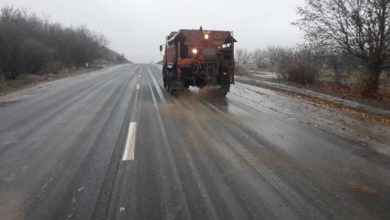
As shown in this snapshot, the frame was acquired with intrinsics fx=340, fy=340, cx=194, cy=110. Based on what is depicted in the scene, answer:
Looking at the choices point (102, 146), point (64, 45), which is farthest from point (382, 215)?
point (64, 45)

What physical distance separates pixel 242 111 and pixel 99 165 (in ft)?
22.3

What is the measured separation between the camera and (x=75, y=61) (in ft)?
190

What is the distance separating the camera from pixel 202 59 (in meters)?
16.0

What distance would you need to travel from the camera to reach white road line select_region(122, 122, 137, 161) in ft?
20.2

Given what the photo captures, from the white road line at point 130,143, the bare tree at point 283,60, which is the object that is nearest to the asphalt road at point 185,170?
the white road line at point 130,143

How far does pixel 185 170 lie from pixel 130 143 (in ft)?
6.70

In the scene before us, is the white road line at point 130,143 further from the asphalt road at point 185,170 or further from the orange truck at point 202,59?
the orange truck at point 202,59

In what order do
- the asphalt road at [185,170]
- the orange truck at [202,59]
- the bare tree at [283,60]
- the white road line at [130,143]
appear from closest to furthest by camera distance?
1. the asphalt road at [185,170]
2. the white road line at [130,143]
3. the orange truck at [202,59]
4. the bare tree at [283,60]

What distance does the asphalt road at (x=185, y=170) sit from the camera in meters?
4.18

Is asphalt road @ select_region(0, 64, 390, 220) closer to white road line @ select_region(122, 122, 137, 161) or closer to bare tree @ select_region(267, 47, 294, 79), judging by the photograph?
white road line @ select_region(122, 122, 137, 161)

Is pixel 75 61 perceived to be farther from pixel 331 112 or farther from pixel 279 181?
pixel 279 181

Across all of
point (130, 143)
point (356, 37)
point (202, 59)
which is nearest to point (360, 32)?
point (356, 37)

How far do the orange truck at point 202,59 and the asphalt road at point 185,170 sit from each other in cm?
619

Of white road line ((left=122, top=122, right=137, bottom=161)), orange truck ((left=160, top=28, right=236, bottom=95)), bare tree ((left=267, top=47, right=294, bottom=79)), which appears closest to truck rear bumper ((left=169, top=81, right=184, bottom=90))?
orange truck ((left=160, top=28, right=236, bottom=95))
